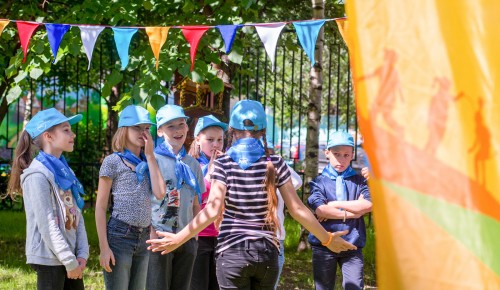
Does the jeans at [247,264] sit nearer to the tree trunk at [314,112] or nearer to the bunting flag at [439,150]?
the bunting flag at [439,150]

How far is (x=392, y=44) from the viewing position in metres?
1.54

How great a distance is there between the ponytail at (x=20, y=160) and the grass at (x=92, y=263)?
3.23 m

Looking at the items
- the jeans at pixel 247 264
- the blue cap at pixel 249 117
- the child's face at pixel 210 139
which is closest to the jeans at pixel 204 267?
the child's face at pixel 210 139

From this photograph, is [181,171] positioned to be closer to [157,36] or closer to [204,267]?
[204,267]

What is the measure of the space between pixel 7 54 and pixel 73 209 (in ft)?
16.5

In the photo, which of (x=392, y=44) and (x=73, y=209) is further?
(x=73, y=209)

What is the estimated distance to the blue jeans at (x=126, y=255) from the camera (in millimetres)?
4762

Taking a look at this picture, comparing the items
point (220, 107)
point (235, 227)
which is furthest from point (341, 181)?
point (220, 107)

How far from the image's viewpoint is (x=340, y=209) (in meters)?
5.41

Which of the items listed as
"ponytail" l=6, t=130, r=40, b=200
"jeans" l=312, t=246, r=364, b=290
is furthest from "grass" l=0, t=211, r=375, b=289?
"ponytail" l=6, t=130, r=40, b=200

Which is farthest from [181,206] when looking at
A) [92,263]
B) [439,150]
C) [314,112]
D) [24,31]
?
[314,112]

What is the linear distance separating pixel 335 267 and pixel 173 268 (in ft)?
3.73

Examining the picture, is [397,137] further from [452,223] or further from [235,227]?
[235,227]

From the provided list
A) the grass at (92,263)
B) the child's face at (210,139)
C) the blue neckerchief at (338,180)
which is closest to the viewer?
the blue neckerchief at (338,180)
